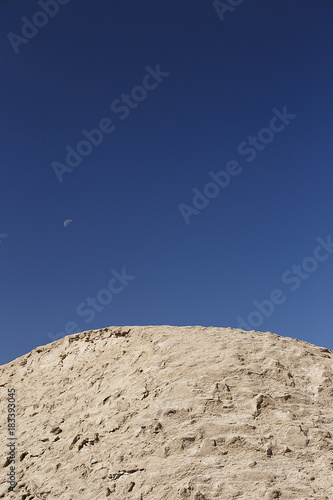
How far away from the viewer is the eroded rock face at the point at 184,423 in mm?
7949

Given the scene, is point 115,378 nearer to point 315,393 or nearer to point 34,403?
point 34,403

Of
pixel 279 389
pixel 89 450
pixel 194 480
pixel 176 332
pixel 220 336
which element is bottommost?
pixel 194 480

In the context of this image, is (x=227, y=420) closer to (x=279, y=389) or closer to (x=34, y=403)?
(x=279, y=389)

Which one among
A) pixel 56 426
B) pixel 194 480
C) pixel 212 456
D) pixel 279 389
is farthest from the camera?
pixel 56 426

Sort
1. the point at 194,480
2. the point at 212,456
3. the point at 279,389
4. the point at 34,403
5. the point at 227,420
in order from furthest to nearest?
the point at 34,403
the point at 279,389
the point at 227,420
the point at 212,456
the point at 194,480

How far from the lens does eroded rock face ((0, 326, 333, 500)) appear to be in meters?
7.95

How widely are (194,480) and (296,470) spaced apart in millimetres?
2091

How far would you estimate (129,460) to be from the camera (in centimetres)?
865

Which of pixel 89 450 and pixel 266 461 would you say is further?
pixel 89 450

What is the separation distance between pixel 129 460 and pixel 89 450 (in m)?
1.36

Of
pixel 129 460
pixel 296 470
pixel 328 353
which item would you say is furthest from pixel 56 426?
pixel 328 353

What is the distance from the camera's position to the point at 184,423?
9188 mm

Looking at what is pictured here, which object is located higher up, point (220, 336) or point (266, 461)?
point (220, 336)

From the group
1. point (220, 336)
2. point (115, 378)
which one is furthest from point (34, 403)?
point (220, 336)
